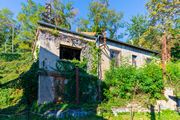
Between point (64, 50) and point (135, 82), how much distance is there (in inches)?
237

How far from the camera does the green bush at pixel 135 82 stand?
49.5ft

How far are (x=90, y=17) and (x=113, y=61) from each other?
20.0 meters

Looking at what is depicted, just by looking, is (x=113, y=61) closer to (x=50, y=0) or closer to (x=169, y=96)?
(x=169, y=96)

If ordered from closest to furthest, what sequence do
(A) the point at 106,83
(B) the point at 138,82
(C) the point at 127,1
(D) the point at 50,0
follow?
1. (B) the point at 138,82
2. (A) the point at 106,83
3. (C) the point at 127,1
4. (D) the point at 50,0

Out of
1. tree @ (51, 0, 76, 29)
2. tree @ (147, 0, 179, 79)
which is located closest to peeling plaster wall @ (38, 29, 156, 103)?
tree @ (147, 0, 179, 79)

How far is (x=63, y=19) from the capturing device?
34.6 meters

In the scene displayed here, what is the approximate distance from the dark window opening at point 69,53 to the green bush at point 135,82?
11.1ft

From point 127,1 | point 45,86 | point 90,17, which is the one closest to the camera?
point 45,86

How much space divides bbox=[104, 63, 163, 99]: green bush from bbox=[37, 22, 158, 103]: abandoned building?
70.0 inches

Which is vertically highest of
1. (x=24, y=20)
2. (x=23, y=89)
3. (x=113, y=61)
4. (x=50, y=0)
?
(x=50, y=0)

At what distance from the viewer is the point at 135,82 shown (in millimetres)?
15273

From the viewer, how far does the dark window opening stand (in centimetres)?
1638

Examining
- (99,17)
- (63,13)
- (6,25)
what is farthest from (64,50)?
(6,25)

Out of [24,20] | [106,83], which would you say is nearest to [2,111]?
[106,83]
